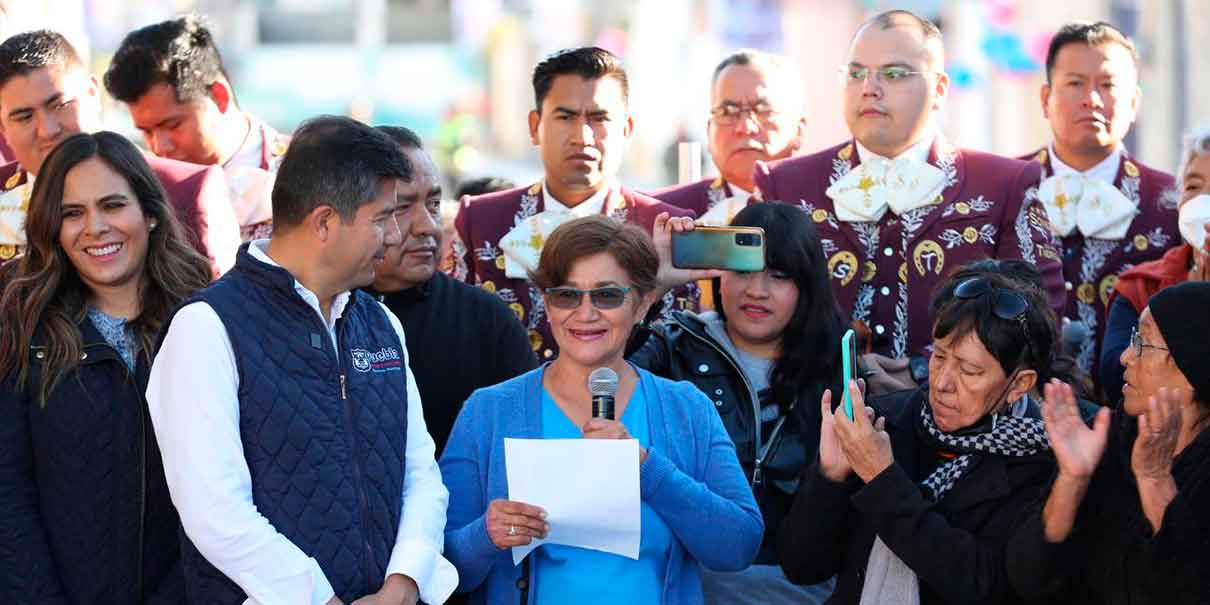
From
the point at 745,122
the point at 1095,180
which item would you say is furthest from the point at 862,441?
the point at 745,122

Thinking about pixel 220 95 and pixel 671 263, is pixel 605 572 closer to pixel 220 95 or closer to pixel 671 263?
pixel 671 263

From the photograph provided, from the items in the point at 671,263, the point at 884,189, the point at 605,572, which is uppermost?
the point at 884,189

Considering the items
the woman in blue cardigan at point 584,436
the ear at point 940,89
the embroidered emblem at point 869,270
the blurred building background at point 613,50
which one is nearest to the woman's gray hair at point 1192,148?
the ear at point 940,89

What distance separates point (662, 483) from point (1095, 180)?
2.72 metres

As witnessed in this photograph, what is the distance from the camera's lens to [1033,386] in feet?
14.3

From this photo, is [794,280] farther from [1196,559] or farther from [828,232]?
[1196,559]

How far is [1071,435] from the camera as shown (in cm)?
383

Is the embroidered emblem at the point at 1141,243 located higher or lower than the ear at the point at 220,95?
lower

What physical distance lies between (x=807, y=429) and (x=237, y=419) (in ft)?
5.48

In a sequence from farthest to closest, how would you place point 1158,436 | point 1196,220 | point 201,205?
point 1196,220
point 201,205
point 1158,436

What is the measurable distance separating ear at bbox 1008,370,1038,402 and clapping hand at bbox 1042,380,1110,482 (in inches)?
14.9

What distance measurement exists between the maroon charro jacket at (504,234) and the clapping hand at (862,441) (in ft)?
4.93

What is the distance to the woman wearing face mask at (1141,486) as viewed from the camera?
3.76m

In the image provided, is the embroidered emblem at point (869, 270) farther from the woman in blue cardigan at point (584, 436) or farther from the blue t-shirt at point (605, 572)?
the blue t-shirt at point (605, 572)
